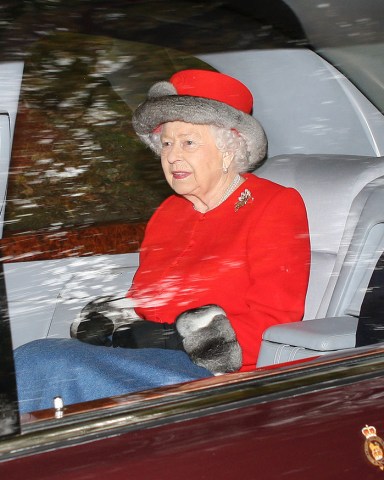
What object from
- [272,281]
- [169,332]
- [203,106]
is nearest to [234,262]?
[272,281]

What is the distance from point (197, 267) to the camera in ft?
5.34

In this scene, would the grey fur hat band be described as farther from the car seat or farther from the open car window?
the car seat

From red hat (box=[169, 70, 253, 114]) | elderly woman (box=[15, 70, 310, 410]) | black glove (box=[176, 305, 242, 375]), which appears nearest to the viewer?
elderly woman (box=[15, 70, 310, 410])

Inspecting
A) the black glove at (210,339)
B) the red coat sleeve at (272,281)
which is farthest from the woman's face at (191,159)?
the black glove at (210,339)

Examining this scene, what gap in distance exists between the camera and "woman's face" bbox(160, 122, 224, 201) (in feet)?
6.05

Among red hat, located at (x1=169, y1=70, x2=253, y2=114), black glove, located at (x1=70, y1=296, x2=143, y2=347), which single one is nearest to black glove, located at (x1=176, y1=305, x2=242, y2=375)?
black glove, located at (x1=70, y1=296, x2=143, y2=347)

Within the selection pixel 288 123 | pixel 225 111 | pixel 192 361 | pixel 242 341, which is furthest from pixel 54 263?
pixel 288 123

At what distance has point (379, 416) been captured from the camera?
134 cm

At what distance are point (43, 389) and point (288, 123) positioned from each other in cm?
111

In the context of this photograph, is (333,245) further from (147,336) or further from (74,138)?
(74,138)

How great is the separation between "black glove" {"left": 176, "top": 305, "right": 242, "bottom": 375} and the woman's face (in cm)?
27

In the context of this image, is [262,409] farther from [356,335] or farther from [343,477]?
[356,335]

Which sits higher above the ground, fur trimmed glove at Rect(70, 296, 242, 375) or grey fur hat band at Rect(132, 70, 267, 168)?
grey fur hat band at Rect(132, 70, 267, 168)

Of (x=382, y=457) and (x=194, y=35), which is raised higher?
(x=194, y=35)
